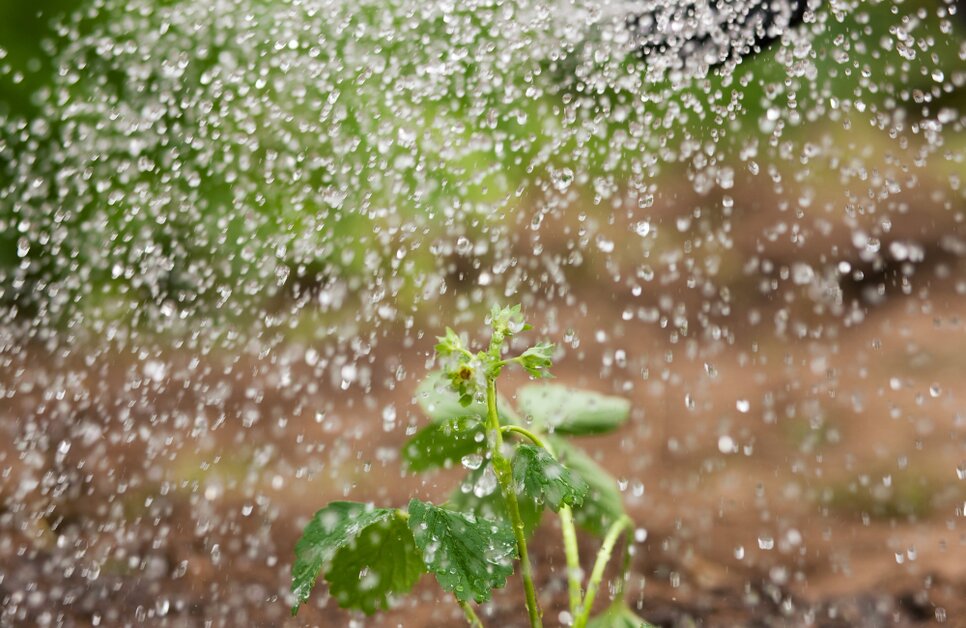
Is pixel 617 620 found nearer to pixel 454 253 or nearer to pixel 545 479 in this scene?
pixel 545 479

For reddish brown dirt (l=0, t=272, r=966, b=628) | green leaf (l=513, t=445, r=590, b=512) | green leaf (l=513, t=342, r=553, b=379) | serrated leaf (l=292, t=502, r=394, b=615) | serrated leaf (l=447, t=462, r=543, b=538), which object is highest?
green leaf (l=513, t=342, r=553, b=379)

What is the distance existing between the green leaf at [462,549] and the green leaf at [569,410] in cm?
29

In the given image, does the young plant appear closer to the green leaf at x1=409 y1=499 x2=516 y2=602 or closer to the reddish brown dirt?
the green leaf at x1=409 y1=499 x2=516 y2=602

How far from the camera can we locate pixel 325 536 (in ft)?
2.05

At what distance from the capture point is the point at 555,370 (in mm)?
2049

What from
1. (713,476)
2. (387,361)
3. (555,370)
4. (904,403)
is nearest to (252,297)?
(387,361)

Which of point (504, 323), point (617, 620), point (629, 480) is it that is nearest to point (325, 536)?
point (504, 323)

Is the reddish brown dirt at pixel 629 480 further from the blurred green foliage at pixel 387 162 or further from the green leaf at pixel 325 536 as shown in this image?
the green leaf at pixel 325 536

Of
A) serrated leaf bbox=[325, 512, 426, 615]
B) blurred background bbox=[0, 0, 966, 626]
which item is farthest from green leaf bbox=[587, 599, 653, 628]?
blurred background bbox=[0, 0, 966, 626]

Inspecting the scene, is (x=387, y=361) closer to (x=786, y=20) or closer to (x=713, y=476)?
(x=713, y=476)

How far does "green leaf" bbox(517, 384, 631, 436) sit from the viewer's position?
0.89m

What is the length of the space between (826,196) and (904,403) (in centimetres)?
91

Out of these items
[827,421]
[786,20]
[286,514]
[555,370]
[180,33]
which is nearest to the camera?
[786,20]

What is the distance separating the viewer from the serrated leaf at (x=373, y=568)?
695 millimetres
